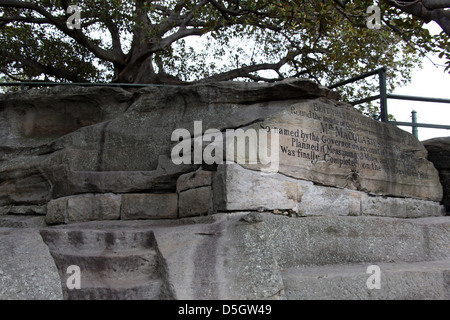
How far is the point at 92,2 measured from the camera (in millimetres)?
8938

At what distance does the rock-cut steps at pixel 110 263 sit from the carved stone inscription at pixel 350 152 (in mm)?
1575

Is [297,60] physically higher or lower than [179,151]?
higher

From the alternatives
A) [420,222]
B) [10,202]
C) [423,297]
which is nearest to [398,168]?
A: [420,222]

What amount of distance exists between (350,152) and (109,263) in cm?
294

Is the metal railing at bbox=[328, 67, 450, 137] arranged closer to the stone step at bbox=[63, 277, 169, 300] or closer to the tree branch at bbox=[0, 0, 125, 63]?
the stone step at bbox=[63, 277, 169, 300]

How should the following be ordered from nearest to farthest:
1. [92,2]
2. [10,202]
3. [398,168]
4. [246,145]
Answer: [246,145] < [10,202] < [398,168] < [92,2]

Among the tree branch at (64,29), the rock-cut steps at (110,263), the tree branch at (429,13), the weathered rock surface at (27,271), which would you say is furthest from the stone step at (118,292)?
the tree branch at (64,29)

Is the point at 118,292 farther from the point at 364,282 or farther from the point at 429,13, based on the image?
the point at 429,13

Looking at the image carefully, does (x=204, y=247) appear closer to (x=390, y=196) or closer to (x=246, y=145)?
(x=246, y=145)

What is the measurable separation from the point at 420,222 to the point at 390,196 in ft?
2.14

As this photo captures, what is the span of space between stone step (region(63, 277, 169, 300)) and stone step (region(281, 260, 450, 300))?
3.01ft

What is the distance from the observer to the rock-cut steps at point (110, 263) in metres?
3.07

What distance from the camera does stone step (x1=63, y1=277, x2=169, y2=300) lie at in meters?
3.05
